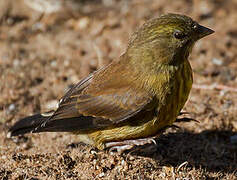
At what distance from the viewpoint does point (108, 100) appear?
4.84m

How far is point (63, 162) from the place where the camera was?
489 centimetres

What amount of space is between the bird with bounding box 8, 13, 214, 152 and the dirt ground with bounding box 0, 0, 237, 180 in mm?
370

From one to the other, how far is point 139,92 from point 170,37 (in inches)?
26.7

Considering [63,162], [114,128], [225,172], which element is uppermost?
[114,128]

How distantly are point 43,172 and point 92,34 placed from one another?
3787 millimetres

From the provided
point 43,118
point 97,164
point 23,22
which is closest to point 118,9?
point 23,22

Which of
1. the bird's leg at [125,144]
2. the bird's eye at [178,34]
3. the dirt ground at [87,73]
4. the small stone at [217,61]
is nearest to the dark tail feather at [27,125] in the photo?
the dirt ground at [87,73]

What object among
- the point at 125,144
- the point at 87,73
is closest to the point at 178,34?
the point at 125,144

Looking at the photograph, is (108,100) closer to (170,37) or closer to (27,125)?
(170,37)

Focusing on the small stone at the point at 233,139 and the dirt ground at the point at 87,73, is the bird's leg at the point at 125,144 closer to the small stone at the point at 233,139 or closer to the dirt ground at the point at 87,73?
the dirt ground at the point at 87,73

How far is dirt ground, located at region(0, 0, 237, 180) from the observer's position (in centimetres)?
490

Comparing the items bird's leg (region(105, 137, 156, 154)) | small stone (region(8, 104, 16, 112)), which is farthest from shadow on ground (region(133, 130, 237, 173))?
small stone (region(8, 104, 16, 112))

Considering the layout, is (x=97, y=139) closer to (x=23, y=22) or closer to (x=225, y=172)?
(x=225, y=172)

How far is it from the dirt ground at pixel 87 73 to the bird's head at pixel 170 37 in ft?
3.99
